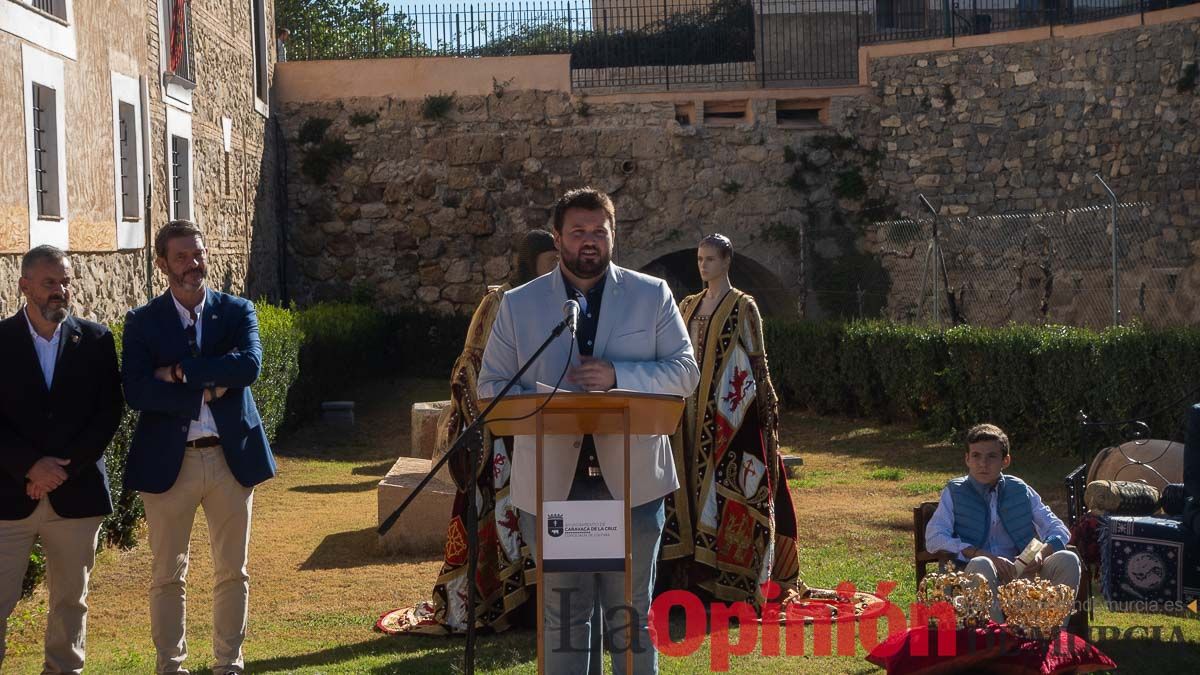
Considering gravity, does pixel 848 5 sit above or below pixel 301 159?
above

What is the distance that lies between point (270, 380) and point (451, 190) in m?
8.20

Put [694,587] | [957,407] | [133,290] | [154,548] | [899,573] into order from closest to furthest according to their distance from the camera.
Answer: [154,548] → [694,587] → [899,573] → [133,290] → [957,407]

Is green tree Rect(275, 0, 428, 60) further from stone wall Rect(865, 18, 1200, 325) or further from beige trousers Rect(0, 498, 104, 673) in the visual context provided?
beige trousers Rect(0, 498, 104, 673)

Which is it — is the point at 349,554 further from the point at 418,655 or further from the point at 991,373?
the point at 991,373

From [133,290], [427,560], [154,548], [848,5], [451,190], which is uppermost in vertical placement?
[848,5]

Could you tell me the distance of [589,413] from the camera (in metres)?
4.17

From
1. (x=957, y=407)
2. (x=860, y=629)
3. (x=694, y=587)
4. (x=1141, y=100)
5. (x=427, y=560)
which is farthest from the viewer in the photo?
(x=1141, y=100)

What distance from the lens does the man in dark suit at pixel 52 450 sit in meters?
5.43

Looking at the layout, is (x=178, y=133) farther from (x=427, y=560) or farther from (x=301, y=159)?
(x=427, y=560)

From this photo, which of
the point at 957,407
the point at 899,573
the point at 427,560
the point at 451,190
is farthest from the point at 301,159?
the point at 899,573

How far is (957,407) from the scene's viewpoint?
1416 cm

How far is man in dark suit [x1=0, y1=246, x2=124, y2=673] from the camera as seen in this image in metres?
5.43

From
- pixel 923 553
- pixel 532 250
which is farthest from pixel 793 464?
pixel 923 553

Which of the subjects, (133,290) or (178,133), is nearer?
(133,290)
